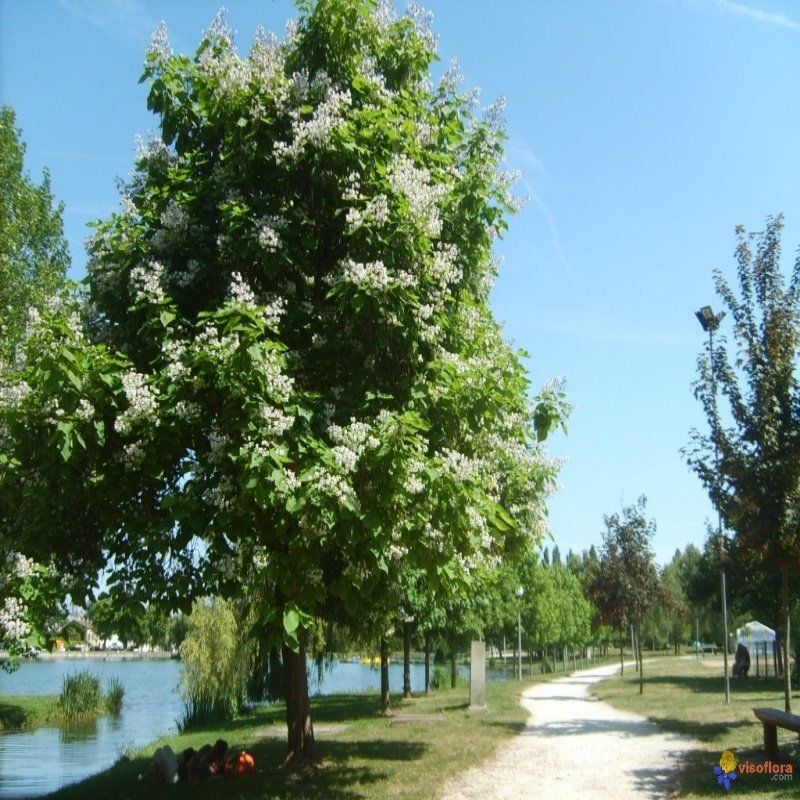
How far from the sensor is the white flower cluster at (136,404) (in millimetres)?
8844

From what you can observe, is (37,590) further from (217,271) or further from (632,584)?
(632,584)

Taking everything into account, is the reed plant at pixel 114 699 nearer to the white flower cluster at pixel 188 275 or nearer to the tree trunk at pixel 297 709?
the tree trunk at pixel 297 709

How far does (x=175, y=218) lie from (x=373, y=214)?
2.81 metres

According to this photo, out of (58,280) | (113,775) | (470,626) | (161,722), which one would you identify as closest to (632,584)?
(470,626)

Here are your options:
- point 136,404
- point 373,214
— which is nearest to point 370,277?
point 373,214

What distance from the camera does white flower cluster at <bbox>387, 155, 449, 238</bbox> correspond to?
990 centimetres

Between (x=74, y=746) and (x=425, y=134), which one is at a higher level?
(x=425, y=134)

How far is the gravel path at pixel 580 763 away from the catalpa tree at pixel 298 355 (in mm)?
2989

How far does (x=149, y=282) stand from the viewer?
9.83 meters

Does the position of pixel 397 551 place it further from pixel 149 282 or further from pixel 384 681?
pixel 384 681

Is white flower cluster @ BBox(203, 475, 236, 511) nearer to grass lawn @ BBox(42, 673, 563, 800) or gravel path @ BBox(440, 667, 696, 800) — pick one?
grass lawn @ BBox(42, 673, 563, 800)

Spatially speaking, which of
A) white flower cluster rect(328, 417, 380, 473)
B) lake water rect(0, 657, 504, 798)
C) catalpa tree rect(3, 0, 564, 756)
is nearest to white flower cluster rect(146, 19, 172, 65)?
catalpa tree rect(3, 0, 564, 756)

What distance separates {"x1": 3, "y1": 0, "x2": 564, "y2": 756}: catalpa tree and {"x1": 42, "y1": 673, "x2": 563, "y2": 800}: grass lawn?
Answer: 1.17 metres

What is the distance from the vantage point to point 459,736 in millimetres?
15656
